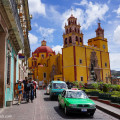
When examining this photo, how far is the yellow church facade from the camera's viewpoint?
4712 cm

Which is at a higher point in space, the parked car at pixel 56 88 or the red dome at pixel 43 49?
the red dome at pixel 43 49

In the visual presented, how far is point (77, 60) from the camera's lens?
47094mm

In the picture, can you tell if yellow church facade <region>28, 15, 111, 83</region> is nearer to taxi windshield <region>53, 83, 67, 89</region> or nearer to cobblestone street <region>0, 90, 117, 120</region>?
taxi windshield <region>53, 83, 67, 89</region>

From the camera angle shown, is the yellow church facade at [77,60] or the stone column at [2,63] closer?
the stone column at [2,63]

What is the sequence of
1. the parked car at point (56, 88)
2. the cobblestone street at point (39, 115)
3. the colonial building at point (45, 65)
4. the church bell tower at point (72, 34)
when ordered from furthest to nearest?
the colonial building at point (45, 65), the church bell tower at point (72, 34), the parked car at point (56, 88), the cobblestone street at point (39, 115)

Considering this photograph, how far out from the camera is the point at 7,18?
9.76 m

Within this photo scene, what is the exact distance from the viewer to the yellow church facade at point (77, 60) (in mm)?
47125

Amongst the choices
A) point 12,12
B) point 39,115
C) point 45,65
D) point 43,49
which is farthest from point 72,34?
point 39,115

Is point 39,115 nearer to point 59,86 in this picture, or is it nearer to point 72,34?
point 59,86

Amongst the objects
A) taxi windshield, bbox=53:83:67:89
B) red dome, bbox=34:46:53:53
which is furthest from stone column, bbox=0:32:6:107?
red dome, bbox=34:46:53:53

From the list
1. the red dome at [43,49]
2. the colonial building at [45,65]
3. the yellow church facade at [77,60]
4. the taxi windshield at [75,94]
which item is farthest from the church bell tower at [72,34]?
the taxi windshield at [75,94]

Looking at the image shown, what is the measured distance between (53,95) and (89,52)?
37.8 meters

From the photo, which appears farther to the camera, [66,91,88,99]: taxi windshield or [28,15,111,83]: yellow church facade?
[28,15,111,83]: yellow church facade

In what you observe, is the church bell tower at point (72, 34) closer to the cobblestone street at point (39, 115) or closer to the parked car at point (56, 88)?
the parked car at point (56, 88)
